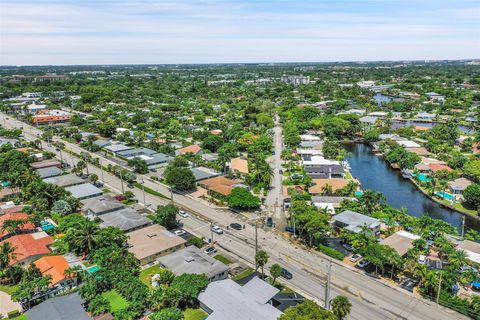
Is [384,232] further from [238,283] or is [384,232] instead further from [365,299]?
[238,283]

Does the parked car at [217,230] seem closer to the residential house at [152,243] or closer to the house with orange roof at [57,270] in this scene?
the residential house at [152,243]

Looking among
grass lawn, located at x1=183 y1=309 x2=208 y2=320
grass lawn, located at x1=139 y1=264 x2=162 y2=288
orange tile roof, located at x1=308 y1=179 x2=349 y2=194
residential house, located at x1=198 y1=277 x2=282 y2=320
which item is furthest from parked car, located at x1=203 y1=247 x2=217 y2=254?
orange tile roof, located at x1=308 y1=179 x2=349 y2=194

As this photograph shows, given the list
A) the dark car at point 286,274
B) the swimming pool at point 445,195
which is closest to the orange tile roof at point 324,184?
the swimming pool at point 445,195

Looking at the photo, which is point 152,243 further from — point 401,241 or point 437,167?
point 437,167

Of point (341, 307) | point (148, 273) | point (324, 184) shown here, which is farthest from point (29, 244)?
point (324, 184)

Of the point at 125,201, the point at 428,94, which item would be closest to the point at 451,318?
the point at 125,201
